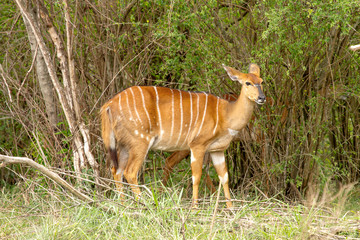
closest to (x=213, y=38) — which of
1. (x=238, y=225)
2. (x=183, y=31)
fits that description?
(x=183, y=31)

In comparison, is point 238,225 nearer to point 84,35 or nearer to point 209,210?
point 209,210

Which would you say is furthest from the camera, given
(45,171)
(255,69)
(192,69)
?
(192,69)

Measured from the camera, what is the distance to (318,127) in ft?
18.1

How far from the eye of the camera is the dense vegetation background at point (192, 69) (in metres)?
5.13

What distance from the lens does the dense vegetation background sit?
5129mm

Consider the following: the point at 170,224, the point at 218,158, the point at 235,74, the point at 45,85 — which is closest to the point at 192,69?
the point at 235,74

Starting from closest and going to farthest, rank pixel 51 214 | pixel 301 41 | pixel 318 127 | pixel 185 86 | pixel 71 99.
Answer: pixel 51 214 → pixel 301 41 → pixel 71 99 → pixel 318 127 → pixel 185 86

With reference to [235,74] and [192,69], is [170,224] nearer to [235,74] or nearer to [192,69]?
[235,74]

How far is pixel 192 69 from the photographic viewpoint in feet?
18.2

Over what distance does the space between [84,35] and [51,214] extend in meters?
2.21

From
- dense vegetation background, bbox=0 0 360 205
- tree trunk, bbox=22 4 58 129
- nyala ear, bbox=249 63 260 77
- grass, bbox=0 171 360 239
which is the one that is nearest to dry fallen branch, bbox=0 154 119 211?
grass, bbox=0 171 360 239

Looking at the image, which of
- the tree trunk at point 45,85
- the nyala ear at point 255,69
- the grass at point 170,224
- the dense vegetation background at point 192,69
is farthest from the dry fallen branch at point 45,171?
the nyala ear at point 255,69

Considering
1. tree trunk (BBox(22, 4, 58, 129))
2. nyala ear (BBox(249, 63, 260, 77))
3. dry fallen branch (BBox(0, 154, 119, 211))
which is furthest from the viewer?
tree trunk (BBox(22, 4, 58, 129))

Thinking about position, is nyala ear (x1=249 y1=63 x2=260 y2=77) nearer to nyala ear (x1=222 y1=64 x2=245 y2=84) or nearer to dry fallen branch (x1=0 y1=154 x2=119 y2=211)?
nyala ear (x1=222 y1=64 x2=245 y2=84)
